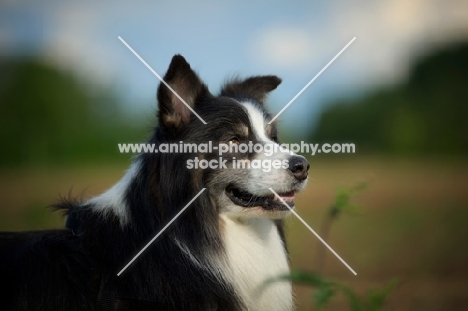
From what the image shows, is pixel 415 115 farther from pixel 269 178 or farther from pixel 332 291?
pixel 332 291

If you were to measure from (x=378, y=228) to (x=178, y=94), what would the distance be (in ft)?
23.5

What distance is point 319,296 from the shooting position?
2.31 m

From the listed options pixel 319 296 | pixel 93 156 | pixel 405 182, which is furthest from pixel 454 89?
pixel 319 296

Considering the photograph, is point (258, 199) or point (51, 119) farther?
point (51, 119)

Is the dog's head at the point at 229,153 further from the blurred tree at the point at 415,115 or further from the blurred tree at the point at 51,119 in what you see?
the blurred tree at the point at 415,115

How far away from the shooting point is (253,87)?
5.23 meters

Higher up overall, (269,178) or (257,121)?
(257,121)

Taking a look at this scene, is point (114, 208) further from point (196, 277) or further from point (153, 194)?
point (196, 277)

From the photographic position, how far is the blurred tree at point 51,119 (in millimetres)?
17141

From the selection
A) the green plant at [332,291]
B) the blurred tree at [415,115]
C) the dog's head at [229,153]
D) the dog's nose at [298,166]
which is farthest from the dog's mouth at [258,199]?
the blurred tree at [415,115]

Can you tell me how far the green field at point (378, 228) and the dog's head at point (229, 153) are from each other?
61 centimetres

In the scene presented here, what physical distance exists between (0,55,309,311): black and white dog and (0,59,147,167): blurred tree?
11.6m

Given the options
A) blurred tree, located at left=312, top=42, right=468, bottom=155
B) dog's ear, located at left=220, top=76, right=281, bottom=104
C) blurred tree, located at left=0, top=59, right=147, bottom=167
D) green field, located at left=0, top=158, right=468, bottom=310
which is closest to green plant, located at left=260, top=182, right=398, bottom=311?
green field, located at left=0, top=158, right=468, bottom=310

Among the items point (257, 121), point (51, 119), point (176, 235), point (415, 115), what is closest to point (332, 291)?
point (176, 235)
